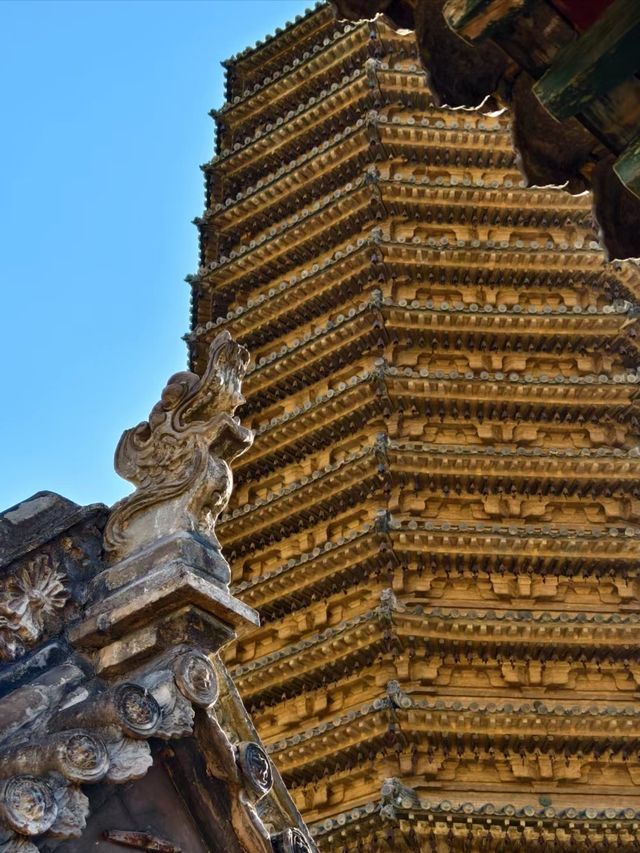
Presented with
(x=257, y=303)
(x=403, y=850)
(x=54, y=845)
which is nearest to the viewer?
(x=54, y=845)

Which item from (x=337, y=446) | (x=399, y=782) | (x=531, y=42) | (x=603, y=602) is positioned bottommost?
(x=531, y=42)

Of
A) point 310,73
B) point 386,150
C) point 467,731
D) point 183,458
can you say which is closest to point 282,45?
point 310,73

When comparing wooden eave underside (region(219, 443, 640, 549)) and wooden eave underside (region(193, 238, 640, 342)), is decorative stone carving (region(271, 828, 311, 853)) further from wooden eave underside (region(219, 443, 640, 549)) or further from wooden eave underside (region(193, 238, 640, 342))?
wooden eave underside (region(193, 238, 640, 342))

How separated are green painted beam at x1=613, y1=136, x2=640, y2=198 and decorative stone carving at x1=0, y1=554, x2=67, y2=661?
9.82 ft

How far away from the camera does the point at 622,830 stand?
45.9 ft

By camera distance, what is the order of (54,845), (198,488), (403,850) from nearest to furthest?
(54,845)
(198,488)
(403,850)

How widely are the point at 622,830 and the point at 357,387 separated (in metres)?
7.14

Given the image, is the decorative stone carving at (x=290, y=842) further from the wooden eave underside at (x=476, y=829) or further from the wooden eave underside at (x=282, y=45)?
the wooden eave underside at (x=282, y=45)

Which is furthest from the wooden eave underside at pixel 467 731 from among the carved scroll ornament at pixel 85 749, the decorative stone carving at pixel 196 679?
the carved scroll ornament at pixel 85 749

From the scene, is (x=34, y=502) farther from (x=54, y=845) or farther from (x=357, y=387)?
(x=357, y=387)

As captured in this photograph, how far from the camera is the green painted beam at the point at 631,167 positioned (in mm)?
3725

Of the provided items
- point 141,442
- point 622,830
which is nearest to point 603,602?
point 622,830

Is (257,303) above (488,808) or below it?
above

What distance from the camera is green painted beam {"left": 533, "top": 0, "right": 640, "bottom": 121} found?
3568 mm
